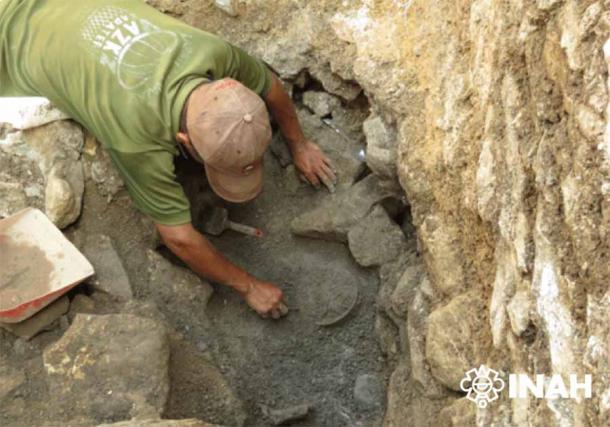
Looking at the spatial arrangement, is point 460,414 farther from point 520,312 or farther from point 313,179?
point 313,179

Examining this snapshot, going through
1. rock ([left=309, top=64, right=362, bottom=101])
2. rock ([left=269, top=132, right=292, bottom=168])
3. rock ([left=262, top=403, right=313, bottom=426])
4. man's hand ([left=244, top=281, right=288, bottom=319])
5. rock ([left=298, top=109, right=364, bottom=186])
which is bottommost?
rock ([left=262, top=403, right=313, bottom=426])

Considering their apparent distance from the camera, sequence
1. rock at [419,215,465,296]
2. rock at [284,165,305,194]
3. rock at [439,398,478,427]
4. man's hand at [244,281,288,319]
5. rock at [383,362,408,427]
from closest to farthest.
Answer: rock at [439,398,478,427] → rock at [419,215,465,296] → rock at [383,362,408,427] → man's hand at [244,281,288,319] → rock at [284,165,305,194]

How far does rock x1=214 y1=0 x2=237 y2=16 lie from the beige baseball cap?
2.50 ft

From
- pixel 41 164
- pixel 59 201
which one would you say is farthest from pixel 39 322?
pixel 41 164

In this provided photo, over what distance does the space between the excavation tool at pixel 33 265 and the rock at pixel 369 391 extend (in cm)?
113

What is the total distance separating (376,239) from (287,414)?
2.50 ft

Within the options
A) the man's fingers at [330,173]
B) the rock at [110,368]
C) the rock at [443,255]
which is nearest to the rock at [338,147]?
the man's fingers at [330,173]

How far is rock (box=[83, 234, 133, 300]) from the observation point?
292cm

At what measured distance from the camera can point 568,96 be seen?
67.8 inches

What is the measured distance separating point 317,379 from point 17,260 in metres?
1.25

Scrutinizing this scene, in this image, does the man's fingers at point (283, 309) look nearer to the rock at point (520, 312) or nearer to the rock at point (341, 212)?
the rock at point (341, 212)

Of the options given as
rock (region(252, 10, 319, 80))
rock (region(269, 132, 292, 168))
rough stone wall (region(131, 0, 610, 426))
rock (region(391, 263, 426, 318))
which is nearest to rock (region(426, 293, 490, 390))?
rough stone wall (region(131, 0, 610, 426))

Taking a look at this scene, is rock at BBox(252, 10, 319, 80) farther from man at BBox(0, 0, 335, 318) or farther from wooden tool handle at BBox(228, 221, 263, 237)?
wooden tool handle at BBox(228, 221, 263, 237)

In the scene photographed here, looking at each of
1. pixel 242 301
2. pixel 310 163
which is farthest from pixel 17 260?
pixel 310 163
